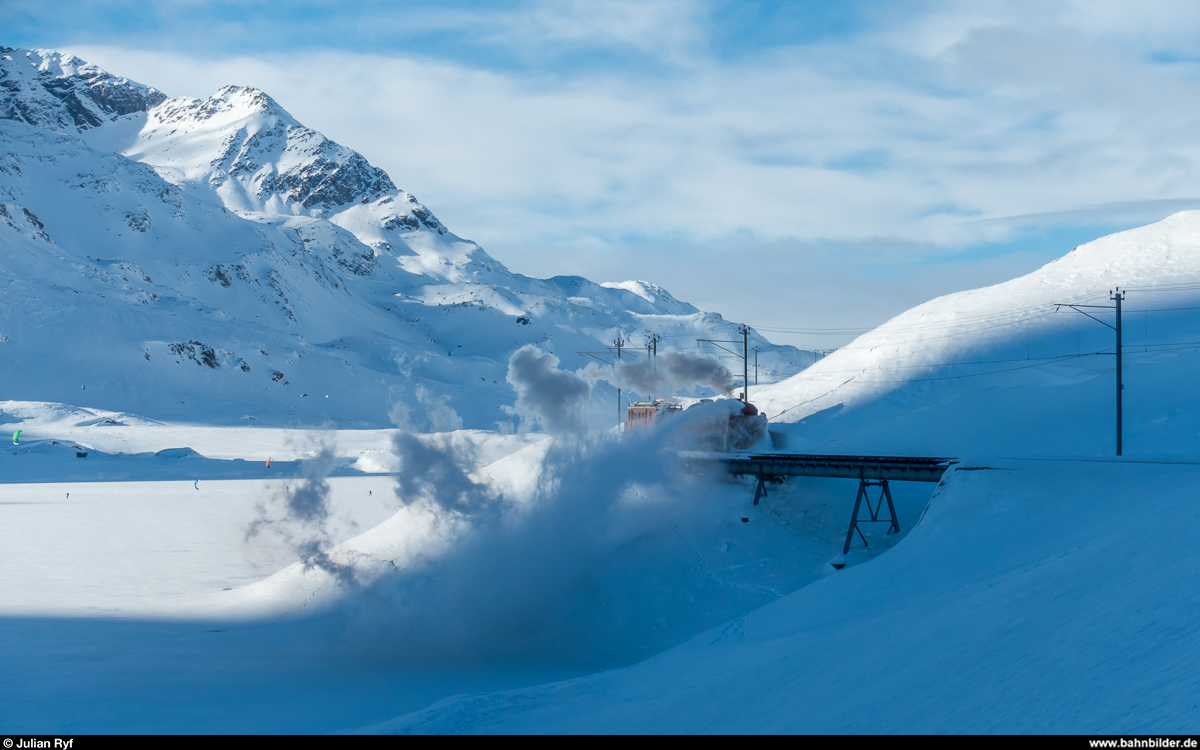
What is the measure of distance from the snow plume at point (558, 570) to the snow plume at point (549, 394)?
2231 millimetres

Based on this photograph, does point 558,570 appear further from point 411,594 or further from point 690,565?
point 411,594

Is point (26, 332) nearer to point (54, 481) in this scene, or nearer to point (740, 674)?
point (54, 481)

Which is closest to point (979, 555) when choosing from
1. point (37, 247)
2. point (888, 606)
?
point (888, 606)

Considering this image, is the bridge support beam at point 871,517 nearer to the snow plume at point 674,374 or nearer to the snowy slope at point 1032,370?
the snowy slope at point 1032,370

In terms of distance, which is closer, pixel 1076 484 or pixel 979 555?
pixel 979 555

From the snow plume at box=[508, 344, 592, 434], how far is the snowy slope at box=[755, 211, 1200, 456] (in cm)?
2162

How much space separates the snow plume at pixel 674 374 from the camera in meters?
69.6

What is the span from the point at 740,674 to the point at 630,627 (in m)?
15.3

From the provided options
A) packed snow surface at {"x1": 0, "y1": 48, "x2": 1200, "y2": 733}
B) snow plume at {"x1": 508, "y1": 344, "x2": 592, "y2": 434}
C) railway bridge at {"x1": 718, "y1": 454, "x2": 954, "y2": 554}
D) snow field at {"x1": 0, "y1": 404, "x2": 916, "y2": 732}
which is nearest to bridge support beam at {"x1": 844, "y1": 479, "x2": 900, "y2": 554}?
railway bridge at {"x1": 718, "y1": 454, "x2": 954, "y2": 554}

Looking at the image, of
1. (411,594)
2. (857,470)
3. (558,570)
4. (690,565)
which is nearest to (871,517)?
(857,470)

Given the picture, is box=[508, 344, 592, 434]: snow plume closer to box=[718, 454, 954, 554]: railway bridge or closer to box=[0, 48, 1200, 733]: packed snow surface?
box=[0, 48, 1200, 733]: packed snow surface

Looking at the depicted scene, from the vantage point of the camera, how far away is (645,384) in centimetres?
7206

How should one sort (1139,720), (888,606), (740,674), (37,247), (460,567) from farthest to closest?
(37,247)
(460,567)
(888,606)
(740,674)
(1139,720)

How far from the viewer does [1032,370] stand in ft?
207
